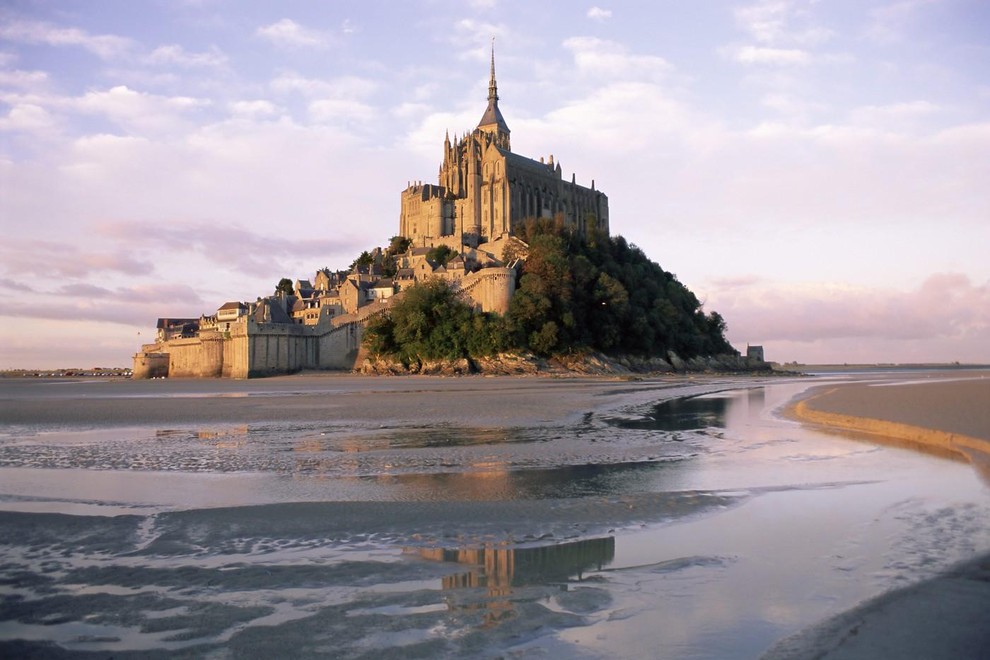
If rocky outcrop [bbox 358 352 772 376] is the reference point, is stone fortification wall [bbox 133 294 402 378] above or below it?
above

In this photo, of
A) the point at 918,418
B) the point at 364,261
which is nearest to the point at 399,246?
the point at 364,261

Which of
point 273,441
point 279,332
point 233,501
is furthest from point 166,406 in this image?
point 279,332

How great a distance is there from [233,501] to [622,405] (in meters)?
19.9

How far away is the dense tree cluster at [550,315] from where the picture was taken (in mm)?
67250

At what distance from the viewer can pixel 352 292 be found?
258ft

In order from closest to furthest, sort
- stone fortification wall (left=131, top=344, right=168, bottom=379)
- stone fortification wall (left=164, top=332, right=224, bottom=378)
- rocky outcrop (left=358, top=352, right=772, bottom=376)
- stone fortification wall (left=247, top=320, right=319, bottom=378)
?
rocky outcrop (left=358, top=352, right=772, bottom=376)
stone fortification wall (left=247, top=320, right=319, bottom=378)
stone fortification wall (left=164, top=332, right=224, bottom=378)
stone fortification wall (left=131, top=344, right=168, bottom=379)

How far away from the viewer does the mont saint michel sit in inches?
2726

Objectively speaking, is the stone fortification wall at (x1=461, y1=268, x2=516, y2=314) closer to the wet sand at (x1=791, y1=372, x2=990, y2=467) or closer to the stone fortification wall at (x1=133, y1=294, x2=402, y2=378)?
the stone fortification wall at (x1=133, y1=294, x2=402, y2=378)

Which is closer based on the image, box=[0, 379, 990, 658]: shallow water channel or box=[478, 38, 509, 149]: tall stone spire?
box=[0, 379, 990, 658]: shallow water channel

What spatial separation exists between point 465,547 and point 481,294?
63.4m

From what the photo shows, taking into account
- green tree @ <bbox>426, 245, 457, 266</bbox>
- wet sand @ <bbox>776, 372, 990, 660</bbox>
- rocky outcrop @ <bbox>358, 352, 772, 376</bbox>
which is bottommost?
wet sand @ <bbox>776, 372, 990, 660</bbox>

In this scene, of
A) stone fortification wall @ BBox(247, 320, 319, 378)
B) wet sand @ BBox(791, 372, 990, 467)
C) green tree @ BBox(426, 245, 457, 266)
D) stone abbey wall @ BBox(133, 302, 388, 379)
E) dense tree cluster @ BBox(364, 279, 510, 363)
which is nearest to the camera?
wet sand @ BBox(791, 372, 990, 467)

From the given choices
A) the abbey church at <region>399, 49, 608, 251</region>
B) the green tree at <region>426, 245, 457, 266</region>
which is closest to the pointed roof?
the abbey church at <region>399, 49, 608, 251</region>

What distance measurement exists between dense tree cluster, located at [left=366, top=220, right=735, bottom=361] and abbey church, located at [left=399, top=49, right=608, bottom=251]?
9.42 meters
